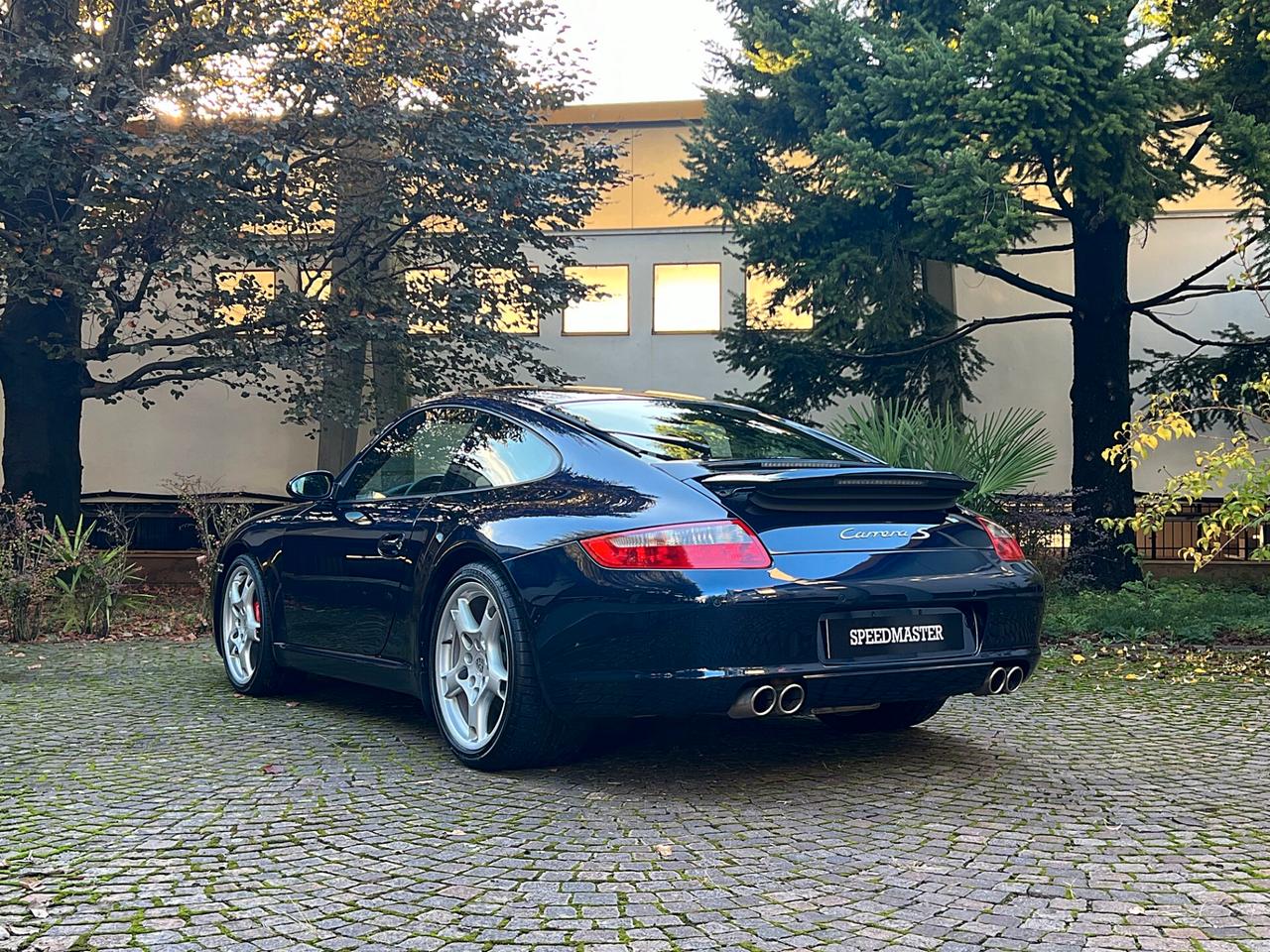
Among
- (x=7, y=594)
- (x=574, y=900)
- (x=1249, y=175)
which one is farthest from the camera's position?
(x=1249, y=175)

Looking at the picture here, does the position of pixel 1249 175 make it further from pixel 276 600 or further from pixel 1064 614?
pixel 276 600

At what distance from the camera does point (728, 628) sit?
4273 mm

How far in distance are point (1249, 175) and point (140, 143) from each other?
10.4 metres

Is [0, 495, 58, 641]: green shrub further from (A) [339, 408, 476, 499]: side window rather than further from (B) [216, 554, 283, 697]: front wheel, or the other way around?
(A) [339, 408, 476, 499]: side window

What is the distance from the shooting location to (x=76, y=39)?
1405 centimetres

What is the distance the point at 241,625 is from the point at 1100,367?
10.7 metres

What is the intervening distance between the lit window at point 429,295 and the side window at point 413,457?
345 inches

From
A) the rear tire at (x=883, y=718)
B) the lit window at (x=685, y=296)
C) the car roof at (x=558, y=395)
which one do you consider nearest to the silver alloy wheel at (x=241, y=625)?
the car roof at (x=558, y=395)

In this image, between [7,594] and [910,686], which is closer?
[910,686]

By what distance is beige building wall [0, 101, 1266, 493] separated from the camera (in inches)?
830

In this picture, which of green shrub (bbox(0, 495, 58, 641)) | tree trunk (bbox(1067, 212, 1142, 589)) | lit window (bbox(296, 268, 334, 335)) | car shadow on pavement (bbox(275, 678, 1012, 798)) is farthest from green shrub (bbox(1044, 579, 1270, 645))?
lit window (bbox(296, 268, 334, 335))

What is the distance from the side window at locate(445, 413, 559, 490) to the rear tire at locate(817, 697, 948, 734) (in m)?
1.76

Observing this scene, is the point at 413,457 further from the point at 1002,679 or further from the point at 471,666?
the point at 1002,679

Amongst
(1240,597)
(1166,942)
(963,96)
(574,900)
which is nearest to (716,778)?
(574,900)
